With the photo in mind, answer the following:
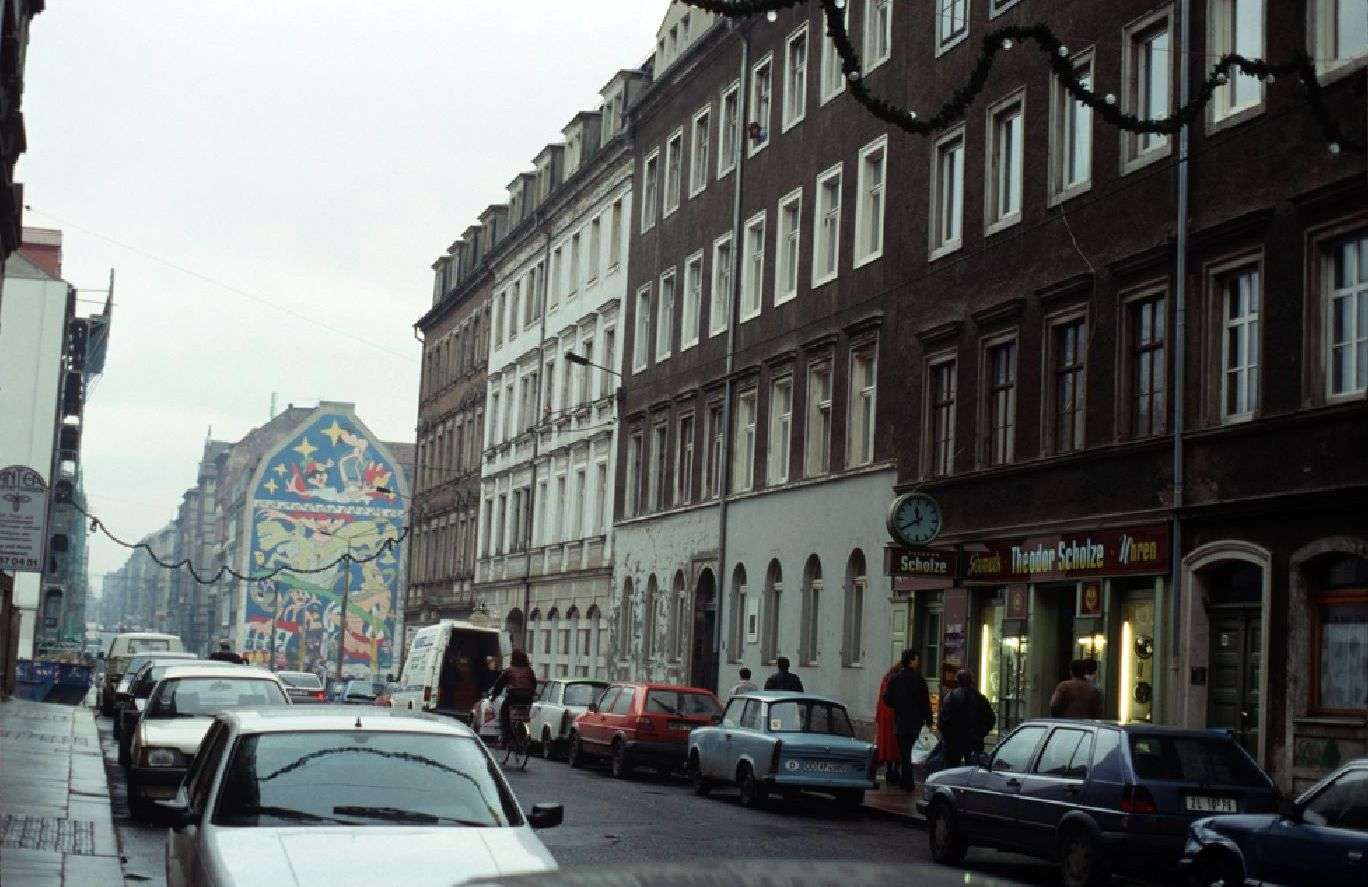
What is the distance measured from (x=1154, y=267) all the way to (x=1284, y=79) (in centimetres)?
340

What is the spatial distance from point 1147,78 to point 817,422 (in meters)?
13.2

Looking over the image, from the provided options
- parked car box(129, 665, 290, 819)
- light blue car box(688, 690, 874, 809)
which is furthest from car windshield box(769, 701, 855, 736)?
parked car box(129, 665, 290, 819)

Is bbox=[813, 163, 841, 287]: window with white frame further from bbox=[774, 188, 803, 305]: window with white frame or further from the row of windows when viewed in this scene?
the row of windows

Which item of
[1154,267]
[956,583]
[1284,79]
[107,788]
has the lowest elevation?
[107,788]

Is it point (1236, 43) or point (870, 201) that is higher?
point (870, 201)

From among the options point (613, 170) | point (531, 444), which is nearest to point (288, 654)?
point (531, 444)

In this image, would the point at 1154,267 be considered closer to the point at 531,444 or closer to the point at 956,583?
the point at 956,583

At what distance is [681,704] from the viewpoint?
32375 mm

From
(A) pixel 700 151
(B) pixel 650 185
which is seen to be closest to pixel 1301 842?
(A) pixel 700 151

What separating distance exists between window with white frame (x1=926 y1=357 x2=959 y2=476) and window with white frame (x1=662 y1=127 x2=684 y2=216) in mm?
17367

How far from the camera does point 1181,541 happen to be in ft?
81.7

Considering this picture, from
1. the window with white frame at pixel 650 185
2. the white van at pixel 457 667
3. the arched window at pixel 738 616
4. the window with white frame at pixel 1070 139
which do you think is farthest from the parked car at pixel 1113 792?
the window with white frame at pixel 650 185

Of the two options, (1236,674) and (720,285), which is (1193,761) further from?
(720,285)

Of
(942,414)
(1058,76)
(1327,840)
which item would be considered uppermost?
(1058,76)
